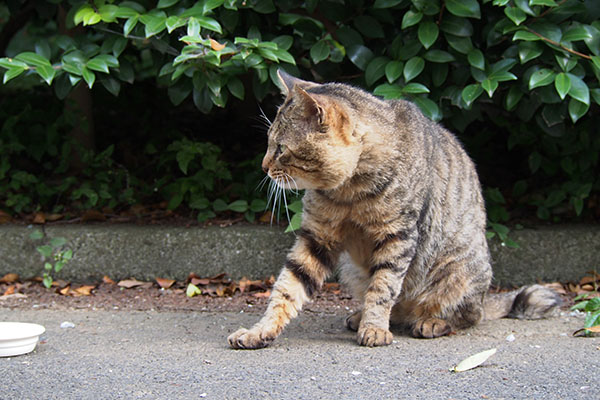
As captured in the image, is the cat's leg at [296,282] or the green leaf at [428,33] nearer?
the cat's leg at [296,282]

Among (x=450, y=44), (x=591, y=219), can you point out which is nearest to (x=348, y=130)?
(x=450, y=44)

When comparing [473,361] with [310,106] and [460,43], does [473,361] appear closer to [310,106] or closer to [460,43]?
[310,106]

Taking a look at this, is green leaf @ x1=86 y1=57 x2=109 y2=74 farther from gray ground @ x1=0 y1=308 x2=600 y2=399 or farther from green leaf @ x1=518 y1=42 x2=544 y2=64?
green leaf @ x1=518 y1=42 x2=544 y2=64

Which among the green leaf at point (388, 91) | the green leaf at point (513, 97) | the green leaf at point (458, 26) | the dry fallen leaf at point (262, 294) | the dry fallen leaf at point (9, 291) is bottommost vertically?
the dry fallen leaf at point (262, 294)

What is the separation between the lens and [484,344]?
360 cm

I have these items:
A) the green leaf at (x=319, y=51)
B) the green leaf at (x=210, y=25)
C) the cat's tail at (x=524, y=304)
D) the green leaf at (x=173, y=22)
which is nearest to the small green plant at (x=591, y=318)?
the cat's tail at (x=524, y=304)

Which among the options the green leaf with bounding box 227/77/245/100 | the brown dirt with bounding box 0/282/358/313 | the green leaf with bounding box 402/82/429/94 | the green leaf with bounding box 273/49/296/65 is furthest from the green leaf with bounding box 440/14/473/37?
the brown dirt with bounding box 0/282/358/313

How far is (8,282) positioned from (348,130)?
2.76 metres

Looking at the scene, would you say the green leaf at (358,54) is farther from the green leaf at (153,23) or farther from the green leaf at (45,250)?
the green leaf at (45,250)

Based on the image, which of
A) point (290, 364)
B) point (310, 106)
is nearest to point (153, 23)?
point (310, 106)

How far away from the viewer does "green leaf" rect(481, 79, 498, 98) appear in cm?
398

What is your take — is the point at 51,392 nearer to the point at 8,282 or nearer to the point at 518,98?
the point at 8,282

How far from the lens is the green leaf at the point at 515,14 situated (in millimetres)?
3877

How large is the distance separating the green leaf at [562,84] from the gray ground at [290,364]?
129 centimetres
